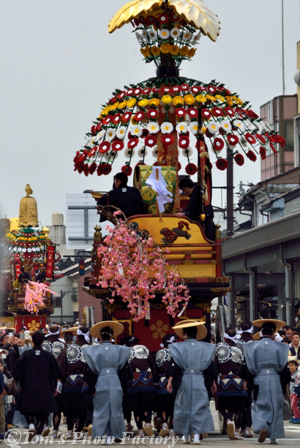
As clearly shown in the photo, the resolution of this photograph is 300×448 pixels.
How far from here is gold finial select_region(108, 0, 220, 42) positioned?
20.1 meters

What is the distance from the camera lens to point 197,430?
15.4m

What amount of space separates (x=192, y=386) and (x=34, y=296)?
1368 inches

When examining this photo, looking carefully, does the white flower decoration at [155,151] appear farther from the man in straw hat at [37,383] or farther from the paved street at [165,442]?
the paved street at [165,442]

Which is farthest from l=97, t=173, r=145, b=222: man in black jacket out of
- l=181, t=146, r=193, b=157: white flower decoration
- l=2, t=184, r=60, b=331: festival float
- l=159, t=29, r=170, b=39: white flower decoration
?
l=2, t=184, r=60, b=331: festival float

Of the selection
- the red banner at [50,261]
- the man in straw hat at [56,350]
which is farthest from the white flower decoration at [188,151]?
the red banner at [50,261]

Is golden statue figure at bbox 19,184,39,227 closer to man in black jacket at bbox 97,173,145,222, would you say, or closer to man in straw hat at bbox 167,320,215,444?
man in black jacket at bbox 97,173,145,222

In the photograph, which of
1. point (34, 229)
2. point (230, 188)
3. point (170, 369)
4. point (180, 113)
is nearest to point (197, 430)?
point (170, 369)

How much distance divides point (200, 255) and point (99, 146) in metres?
2.67

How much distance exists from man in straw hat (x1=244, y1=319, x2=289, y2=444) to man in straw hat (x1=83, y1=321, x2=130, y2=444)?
5.70 ft

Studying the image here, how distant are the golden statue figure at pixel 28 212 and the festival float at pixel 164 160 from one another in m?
33.0

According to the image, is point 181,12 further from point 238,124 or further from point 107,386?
point 107,386

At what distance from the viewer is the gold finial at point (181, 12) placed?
2009 cm

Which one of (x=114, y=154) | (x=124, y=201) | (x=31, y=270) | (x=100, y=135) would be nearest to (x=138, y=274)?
(x=124, y=201)

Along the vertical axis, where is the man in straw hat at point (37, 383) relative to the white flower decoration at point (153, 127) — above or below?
below
